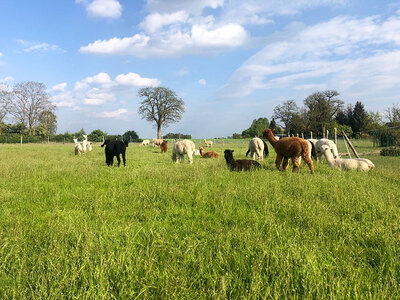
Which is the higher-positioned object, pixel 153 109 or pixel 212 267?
pixel 153 109

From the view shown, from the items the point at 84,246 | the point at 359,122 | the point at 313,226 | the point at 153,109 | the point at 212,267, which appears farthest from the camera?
the point at 359,122

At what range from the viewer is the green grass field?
184cm

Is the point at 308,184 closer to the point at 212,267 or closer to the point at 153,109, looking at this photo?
the point at 212,267

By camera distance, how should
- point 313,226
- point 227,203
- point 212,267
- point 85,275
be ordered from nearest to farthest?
point 85,275
point 212,267
point 313,226
point 227,203

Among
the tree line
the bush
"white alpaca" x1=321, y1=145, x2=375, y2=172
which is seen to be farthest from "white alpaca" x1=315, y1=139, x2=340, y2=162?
the tree line

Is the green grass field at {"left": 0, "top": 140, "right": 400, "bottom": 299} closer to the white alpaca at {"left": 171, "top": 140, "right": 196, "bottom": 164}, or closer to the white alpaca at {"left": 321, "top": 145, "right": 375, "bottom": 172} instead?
the white alpaca at {"left": 321, "top": 145, "right": 375, "bottom": 172}

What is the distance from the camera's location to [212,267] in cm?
215

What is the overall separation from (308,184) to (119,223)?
4658 mm

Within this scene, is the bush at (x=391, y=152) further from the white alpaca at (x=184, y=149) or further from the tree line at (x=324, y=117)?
the tree line at (x=324, y=117)

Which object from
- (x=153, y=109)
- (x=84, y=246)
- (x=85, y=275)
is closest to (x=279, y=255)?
(x=85, y=275)

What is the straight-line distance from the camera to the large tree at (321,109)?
6141 cm

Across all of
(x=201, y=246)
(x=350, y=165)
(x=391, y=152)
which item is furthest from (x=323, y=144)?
(x=201, y=246)

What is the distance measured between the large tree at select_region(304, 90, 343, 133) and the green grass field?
64.1 metres

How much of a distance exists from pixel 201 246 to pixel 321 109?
69267 millimetres
